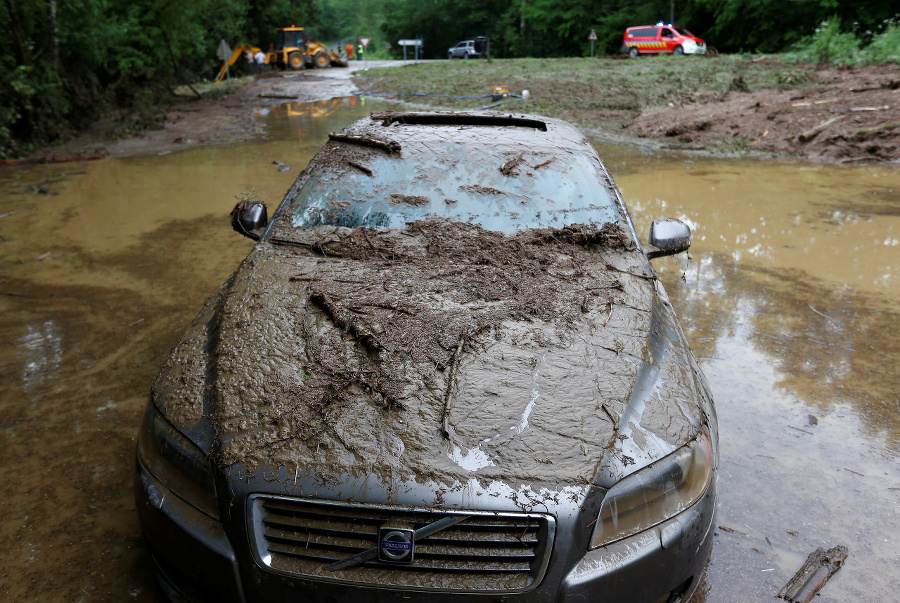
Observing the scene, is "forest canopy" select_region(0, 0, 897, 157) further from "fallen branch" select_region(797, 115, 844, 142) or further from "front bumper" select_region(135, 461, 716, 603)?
"fallen branch" select_region(797, 115, 844, 142)

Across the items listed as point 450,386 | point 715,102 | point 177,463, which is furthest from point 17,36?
point 715,102

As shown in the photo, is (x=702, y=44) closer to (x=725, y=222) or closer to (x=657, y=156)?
(x=657, y=156)

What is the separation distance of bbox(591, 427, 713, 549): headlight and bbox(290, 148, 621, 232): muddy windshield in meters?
1.51

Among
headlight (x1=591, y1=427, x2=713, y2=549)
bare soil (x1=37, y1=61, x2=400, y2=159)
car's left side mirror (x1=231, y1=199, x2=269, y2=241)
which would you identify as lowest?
bare soil (x1=37, y1=61, x2=400, y2=159)

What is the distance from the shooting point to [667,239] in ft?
10.7

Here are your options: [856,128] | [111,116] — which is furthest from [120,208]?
[856,128]

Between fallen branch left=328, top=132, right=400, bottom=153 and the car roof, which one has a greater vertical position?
fallen branch left=328, top=132, right=400, bottom=153

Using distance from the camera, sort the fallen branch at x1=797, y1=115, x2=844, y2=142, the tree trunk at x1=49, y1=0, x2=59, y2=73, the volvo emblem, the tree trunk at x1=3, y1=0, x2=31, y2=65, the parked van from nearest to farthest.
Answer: the volvo emblem
the tree trunk at x1=3, y1=0, x2=31, y2=65
the fallen branch at x1=797, y1=115, x2=844, y2=142
the tree trunk at x1=49, y1=0, x2=59, y2=73
the parked van

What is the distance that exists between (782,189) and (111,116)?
16.1 m

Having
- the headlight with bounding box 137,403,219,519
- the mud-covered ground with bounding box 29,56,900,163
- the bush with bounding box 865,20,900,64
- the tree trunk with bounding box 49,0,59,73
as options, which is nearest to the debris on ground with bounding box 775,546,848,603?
the headlight with bounding box 137,403,219,519

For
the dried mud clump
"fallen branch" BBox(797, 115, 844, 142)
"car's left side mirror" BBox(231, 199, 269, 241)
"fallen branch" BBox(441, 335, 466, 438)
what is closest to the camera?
"fallen branch" BBox(441, 335, 466, 438)

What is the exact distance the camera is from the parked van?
97.2ft

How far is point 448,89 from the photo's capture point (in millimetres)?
20672

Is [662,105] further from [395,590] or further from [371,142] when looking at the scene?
[395,590]
